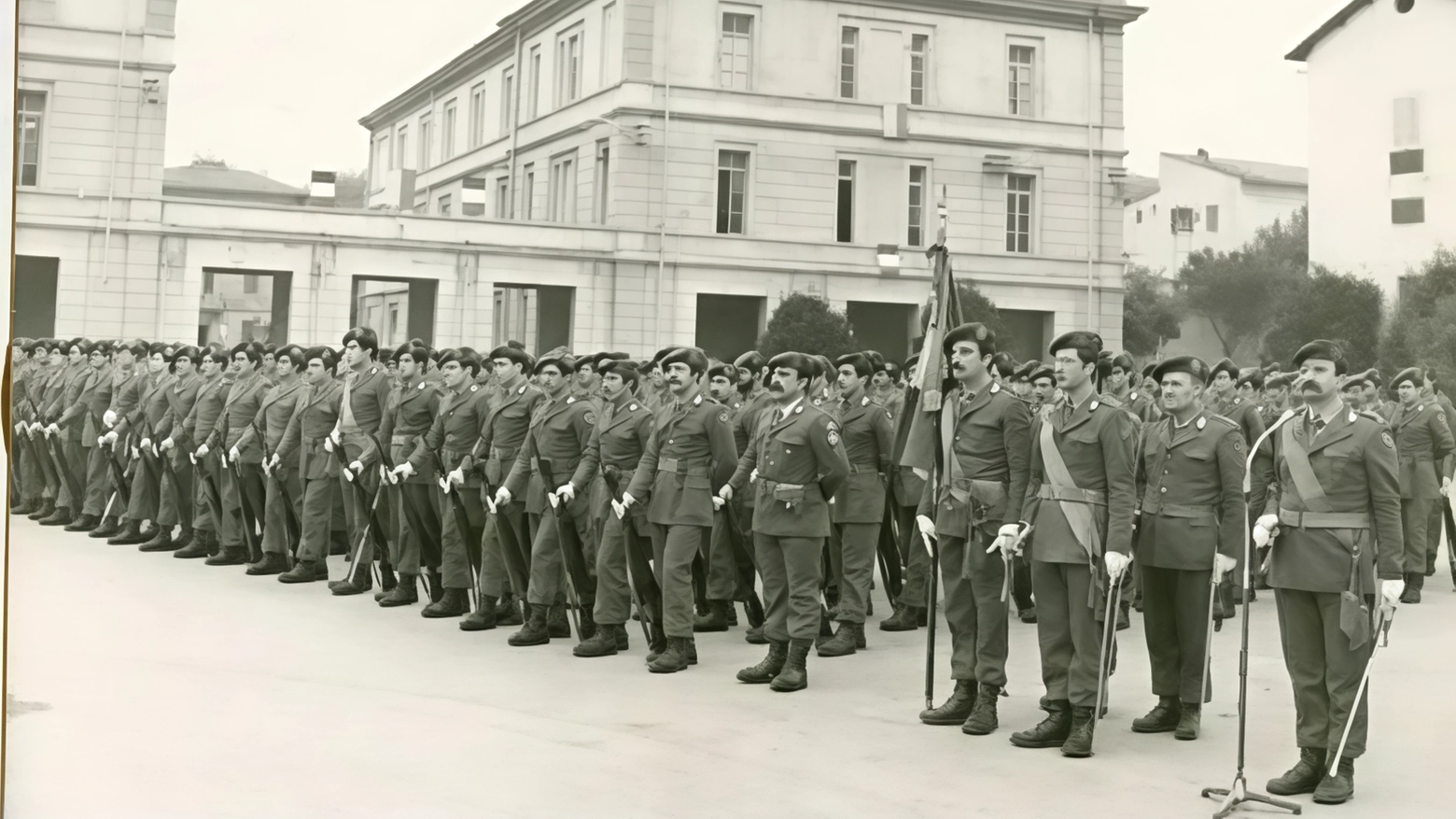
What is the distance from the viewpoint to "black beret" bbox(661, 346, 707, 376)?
7.05m

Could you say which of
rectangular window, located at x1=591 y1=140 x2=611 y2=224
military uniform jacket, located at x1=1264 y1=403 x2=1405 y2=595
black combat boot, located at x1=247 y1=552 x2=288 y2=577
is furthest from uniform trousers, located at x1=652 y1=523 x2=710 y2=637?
rectangular window, located at x1=591 y1=140 x2=611 y2=224

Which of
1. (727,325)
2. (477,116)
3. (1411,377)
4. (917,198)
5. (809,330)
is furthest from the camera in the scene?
(727,325)

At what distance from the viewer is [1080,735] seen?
17.7 ft

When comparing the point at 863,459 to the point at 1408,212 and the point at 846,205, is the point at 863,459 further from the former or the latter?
the point at 846,205

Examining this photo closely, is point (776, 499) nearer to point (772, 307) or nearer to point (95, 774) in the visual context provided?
point (95, 774)

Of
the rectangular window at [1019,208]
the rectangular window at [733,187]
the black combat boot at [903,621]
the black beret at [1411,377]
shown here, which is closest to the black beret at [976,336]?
the black beret at [1411,377]

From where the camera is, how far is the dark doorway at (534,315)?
1872 cm

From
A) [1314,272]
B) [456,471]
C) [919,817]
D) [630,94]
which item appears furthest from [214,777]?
[630,94]

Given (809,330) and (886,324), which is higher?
(886,324)

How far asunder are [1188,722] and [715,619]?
345 cm

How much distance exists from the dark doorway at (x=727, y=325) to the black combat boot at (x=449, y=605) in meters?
4.71

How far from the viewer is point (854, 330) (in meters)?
11.5

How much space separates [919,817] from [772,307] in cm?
749

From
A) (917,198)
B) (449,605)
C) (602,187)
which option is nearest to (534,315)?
(602,187)
